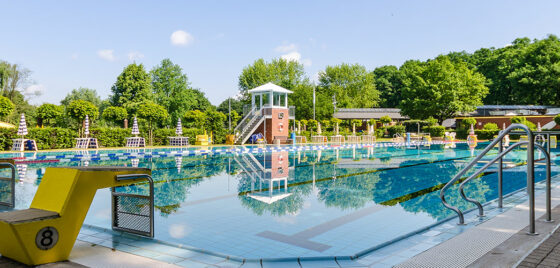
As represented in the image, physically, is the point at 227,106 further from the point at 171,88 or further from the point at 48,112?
the point at 48,112

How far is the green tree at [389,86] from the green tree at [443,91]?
72.1ft

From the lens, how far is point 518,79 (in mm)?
42875

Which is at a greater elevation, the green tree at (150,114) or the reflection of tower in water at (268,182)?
the green tree at (150,114)

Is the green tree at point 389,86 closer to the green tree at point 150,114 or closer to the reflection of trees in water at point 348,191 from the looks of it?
the green tree at point 150,114

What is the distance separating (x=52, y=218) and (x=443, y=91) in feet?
133

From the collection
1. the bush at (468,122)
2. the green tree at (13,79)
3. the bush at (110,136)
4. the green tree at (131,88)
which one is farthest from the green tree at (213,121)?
the green tree at (13,79)

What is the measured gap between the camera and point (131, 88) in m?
43.2

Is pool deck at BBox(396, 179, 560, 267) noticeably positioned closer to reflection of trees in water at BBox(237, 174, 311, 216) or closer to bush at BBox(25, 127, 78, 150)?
reflection of trees in water at BBox(237, 174, 311, 216)

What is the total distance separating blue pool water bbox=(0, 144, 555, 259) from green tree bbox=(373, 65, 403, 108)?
5340cm

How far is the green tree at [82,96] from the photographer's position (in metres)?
58.0

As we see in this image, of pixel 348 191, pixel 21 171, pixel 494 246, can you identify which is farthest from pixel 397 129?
pixel 494 246

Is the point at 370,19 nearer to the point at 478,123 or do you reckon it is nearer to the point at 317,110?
the point at 317,110

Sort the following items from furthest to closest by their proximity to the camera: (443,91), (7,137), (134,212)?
(443,91) < (7,137) < (134,212)

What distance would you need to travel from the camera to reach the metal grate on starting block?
4.09 m
